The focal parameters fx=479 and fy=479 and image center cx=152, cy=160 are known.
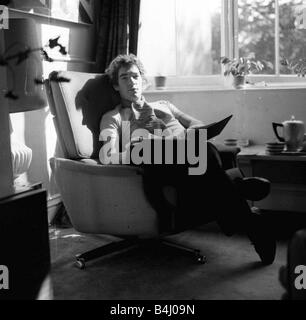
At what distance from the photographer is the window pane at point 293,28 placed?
9.98 feet

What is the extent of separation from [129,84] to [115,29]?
86 centimetres

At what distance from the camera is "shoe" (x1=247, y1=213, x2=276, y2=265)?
Result: 6.98ft

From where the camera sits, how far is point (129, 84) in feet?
8.02


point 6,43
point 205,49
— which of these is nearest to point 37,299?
point 6,43

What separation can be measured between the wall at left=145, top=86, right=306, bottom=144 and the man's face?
70 centimetres

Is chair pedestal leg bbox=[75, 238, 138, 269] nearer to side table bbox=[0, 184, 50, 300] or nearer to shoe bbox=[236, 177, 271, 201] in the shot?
shoe bbox=[236, 177, 271, 201]

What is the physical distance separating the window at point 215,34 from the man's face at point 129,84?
90 centimetres

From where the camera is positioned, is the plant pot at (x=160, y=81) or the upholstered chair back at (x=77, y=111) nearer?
the upholstered chair back at (x=77, y=111)

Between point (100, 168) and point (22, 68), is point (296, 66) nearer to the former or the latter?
point (100, 168)

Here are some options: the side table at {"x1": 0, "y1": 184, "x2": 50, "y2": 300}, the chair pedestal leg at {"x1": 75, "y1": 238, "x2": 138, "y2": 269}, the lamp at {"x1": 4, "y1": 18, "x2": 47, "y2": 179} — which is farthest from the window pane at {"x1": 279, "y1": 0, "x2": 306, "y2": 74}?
the side table at {"x1": 0, "y1": 184, "x2": 50, "y2": 300}

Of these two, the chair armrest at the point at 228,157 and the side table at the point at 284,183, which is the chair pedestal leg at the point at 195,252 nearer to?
the chair armrest at the point at 228,157

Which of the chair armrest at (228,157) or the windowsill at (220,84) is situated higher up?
the windowsill at (220,84)

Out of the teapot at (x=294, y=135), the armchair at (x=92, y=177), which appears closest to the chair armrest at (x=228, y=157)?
the armchair at (x=92, y=177)

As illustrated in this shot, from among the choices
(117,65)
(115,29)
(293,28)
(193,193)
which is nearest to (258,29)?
(293,28)
